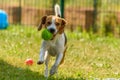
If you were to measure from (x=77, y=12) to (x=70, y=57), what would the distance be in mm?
6736

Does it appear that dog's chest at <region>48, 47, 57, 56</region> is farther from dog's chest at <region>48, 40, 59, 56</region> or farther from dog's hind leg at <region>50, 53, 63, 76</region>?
dog's hind leg at <region>50, 53, 63, 76</region>

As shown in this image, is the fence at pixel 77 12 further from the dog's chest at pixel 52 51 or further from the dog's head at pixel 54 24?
the dog's head at pixel 54 24

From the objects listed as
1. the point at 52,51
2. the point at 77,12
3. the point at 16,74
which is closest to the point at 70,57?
the point at 52,51

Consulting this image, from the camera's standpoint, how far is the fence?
16.3 m

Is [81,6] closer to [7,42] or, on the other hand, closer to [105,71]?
[7,42]

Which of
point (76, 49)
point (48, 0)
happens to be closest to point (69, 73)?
point (76, 49)

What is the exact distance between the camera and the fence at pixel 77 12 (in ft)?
53.5

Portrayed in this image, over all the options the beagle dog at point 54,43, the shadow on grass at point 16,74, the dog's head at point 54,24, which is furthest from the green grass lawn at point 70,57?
the dog's head at point 54,24

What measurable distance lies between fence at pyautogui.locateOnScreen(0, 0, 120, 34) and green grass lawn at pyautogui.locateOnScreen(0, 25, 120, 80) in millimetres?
1925

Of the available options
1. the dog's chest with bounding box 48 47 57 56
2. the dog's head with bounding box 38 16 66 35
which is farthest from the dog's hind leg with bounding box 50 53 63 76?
the dog's head with bounding box 38 16 66 35

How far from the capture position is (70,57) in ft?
→ 33.5

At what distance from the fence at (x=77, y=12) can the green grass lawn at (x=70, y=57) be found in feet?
6.31

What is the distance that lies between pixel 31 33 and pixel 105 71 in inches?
221

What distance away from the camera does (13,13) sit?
58.2 ft
